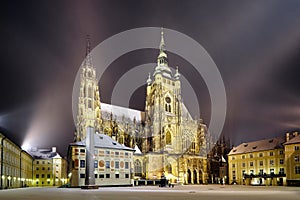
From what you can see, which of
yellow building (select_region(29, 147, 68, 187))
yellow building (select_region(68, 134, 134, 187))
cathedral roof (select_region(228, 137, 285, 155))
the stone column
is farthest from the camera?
yellow building (select_region(29, 147, 68, 187))

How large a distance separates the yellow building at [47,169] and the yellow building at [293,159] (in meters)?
68.2

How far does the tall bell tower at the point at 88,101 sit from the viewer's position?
93.4 metres

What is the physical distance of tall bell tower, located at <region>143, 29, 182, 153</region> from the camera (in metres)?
101

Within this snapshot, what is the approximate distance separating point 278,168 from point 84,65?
60472mm

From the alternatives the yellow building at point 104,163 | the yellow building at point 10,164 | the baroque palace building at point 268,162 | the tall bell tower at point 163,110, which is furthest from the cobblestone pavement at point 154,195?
the tall bell tower at point 163,110

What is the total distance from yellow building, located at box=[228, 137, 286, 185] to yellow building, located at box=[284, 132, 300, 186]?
271 cm

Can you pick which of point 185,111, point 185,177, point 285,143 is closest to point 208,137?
point 185,111

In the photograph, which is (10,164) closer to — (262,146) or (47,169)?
(47,169)

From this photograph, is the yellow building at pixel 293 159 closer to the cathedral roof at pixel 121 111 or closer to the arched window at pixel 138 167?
the arched window at pixel 138 167

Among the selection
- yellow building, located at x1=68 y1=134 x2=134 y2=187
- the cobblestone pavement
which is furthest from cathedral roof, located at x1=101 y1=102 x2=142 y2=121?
A: the cobblestone pavement

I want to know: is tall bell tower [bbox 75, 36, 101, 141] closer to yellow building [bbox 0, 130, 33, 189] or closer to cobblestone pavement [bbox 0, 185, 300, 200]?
yellow building [bbox 0, 130, 33, 189]

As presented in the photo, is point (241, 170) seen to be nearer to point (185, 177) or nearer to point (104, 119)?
point (185, 177)

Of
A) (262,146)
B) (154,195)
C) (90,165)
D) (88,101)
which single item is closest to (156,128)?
(88,101)

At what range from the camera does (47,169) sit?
110250mm
